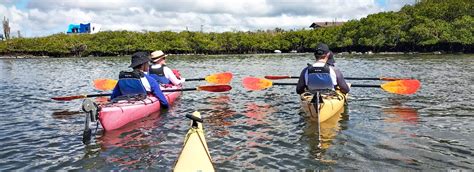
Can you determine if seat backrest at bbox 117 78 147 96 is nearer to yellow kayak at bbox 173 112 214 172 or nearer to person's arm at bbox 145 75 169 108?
person's arm at bbox 145 75 169 108

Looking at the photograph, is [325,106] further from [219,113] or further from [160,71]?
[160,71]

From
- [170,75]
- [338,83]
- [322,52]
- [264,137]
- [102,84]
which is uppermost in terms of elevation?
[322,52]

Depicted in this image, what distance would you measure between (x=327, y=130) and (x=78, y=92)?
1267cm

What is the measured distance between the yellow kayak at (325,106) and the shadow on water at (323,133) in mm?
147

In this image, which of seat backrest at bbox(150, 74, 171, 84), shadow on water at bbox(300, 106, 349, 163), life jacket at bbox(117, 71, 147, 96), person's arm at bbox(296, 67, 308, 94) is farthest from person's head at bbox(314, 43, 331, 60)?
seat backrest at bbox(150, 74, 171, 84)

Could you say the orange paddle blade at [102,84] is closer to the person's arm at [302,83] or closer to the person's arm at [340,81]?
the person's arm at [302,83]

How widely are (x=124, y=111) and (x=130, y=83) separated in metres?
0.98

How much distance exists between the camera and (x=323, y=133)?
29.8 feet

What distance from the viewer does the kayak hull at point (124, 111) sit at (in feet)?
30.0

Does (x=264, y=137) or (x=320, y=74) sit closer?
(x=264, y=137)

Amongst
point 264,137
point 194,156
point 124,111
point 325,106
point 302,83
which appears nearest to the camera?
point 194,156

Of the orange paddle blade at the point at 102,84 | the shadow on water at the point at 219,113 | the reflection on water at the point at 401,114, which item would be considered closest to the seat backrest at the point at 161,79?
the shadow on water at the point at 219,113

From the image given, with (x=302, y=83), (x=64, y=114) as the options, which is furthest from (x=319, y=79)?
(x=64, y=114)

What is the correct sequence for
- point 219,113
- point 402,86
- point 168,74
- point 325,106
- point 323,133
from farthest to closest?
1. point 168,74
2. point 402,86
3. point 219,113
4. point 325,106
5. point 323,133
